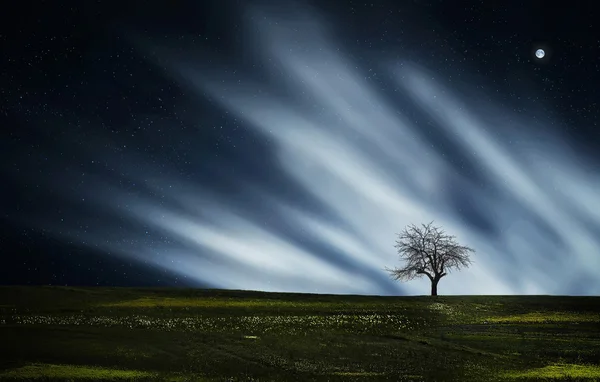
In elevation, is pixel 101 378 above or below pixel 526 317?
below

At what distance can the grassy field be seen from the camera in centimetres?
2012

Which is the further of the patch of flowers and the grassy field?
the patch of flowers

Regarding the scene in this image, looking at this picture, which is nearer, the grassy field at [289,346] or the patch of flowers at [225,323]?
the grassy field at [289,346]

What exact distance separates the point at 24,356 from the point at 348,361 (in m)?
12.9

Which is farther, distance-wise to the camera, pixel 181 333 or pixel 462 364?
pixel 181 333

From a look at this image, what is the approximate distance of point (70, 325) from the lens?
3534cm

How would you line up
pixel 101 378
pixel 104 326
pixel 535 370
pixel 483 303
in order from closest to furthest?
1. pixel 101 378
2. pixel 535 370
3. pixel 104 326
4. pixel 483 303

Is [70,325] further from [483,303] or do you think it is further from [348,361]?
[483,303]

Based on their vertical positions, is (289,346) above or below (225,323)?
below

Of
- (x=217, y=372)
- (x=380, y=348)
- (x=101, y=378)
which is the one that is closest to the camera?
(x=101, y=378)

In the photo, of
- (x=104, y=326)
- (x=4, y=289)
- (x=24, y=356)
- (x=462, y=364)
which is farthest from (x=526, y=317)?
(x=4, y=289)

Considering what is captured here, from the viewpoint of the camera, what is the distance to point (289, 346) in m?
27.8

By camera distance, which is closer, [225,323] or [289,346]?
[289,346]

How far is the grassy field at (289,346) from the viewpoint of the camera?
66.0 ft
